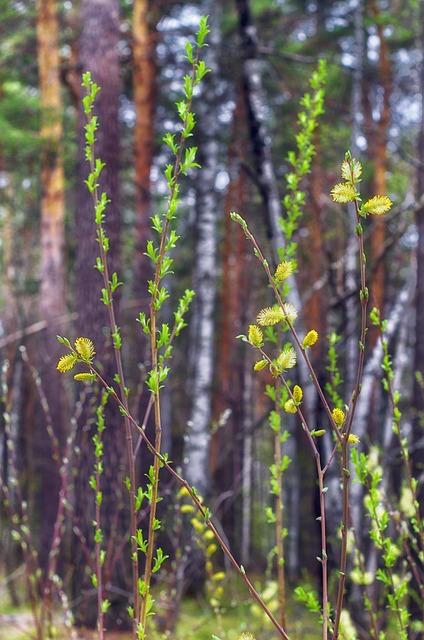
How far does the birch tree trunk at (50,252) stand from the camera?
8.14 metres

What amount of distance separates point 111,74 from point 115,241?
4.90 ft

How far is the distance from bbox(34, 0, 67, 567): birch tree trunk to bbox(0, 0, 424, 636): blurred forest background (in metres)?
0.02

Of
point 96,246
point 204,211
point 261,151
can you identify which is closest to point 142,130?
point 204,211

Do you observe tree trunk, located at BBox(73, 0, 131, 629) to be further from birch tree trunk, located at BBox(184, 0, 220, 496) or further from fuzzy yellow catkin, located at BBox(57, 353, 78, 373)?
fuzzy yellow catkin, located at BBox(57, 353, 78, 373)

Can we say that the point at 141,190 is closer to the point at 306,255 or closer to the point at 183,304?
the point at 306,255

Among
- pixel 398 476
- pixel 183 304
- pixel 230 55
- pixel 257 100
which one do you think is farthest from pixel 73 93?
pixel 183 304

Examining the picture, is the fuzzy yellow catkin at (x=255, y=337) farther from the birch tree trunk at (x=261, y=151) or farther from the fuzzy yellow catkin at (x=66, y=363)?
the birch tree trunk at (x=261, y=151)

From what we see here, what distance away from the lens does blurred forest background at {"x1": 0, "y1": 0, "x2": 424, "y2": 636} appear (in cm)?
477

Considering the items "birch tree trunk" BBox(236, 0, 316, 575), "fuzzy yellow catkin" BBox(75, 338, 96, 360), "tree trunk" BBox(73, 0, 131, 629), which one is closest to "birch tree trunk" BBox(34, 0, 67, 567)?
"tree trunk" BBox(73, 0, 131, 629)

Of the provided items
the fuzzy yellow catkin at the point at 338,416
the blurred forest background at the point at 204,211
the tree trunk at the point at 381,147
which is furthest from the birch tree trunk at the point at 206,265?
the fuzzy yellow catkin at the point at 338,416

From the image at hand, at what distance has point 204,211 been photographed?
8547 mm

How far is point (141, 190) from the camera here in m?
8.56

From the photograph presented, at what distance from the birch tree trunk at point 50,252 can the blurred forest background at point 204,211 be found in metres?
0.02

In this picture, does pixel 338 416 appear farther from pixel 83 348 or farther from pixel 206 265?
pixel 206 265
